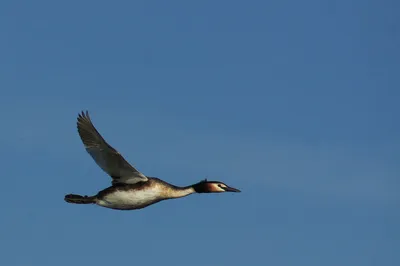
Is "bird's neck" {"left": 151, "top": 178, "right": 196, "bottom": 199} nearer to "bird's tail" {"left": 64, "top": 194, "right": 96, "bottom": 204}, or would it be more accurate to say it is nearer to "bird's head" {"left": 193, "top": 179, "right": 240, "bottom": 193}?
"bird's head" {"left": 193, "top": 179, "right": 240, "bottom": 193}

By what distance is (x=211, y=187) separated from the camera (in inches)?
1769

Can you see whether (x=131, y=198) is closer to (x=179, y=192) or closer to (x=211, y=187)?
(x=179, y=192)

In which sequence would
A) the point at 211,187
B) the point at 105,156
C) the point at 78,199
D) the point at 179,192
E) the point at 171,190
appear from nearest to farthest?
the point at 105,156, the point at 171,190, the point at 179,192, the point at 211,187, the point at 78,199

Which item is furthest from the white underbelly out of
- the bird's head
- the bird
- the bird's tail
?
the bird's head

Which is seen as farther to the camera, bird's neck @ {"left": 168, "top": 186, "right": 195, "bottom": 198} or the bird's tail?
the bird's tail

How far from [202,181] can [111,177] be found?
13.1 ft

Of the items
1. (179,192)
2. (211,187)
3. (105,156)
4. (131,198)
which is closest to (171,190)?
(179,192)

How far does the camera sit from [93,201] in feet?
146

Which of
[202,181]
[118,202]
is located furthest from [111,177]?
[202,181]

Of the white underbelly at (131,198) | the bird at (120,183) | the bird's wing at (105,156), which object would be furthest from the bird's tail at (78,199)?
the bird's wing at (105,156)

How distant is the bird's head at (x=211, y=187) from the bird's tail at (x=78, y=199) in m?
4.36

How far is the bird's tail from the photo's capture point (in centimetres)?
4455

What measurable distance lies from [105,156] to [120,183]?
163 cm

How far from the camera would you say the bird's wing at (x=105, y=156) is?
42.0 meters
